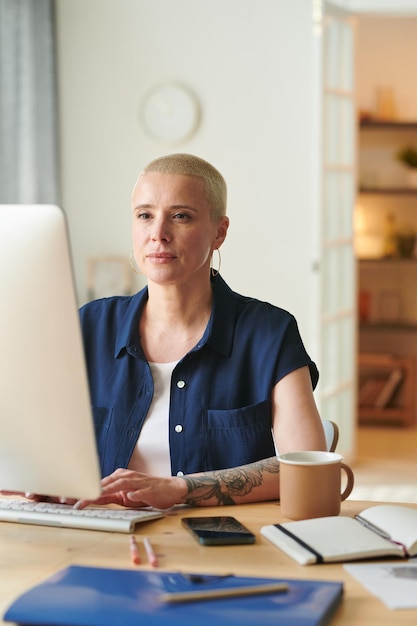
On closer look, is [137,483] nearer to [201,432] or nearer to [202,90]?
[201,432]

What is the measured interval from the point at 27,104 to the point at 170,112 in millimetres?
745

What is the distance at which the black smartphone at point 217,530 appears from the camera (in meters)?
1.31

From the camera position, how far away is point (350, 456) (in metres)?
5.07

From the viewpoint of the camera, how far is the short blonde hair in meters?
1.92

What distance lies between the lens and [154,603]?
1.03 m

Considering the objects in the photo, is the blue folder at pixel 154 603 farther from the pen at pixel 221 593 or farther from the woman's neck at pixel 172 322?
the woman's neck at pixel 172 322

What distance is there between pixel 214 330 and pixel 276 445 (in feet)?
0.87

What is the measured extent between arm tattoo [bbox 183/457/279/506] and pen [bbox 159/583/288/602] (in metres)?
0.47

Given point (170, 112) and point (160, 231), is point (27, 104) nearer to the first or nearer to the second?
point (170, 112)

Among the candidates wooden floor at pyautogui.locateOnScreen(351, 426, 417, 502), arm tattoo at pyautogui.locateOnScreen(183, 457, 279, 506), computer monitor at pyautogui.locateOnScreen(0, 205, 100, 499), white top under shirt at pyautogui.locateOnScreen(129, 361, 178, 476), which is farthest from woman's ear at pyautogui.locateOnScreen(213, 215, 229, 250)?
wooden floor at pyautogui.locateOnScreen(351, 426, 417, 502)

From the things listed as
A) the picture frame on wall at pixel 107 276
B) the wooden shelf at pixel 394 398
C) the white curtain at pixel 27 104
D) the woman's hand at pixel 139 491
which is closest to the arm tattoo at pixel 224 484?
the woman's hand at pixel 139 491

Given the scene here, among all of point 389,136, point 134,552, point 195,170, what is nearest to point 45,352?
point 134,552

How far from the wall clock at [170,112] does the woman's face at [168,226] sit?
10.2 ft

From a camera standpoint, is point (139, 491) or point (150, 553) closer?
point (150, 553)
